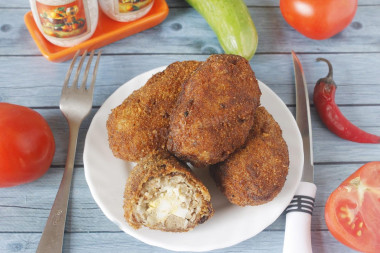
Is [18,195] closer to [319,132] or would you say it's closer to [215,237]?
[215,237]

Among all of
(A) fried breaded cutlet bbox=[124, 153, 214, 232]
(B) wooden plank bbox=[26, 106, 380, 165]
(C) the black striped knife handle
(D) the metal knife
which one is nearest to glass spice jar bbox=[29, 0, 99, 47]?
(B) wooden plank bbox=[26, 106, 380, 165]

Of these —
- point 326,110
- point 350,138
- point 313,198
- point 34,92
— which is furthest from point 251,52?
point 34,92

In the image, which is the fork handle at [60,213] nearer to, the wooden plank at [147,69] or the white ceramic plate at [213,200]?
the white ceramic plate at [213,200]

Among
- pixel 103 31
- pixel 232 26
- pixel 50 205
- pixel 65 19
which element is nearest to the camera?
pixel 50 205

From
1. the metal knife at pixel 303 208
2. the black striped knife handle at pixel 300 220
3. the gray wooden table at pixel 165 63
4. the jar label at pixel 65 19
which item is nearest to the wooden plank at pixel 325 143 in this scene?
the gray wooden table at pixel 165 63

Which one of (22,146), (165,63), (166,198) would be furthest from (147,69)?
(166,198)

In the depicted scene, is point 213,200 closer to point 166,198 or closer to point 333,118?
point 166,198
